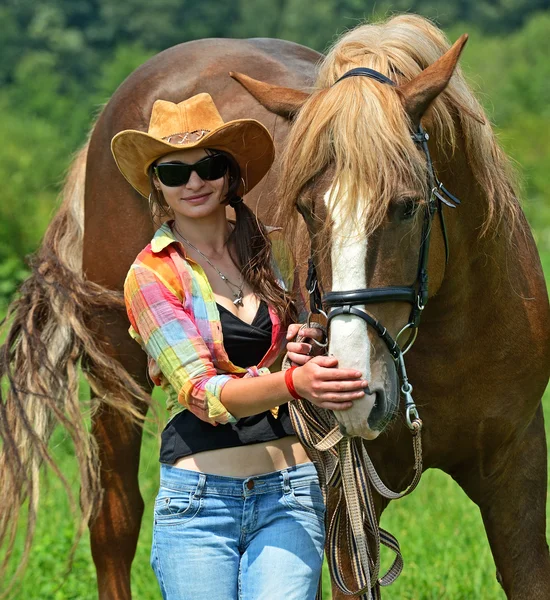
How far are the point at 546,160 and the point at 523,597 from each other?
35.6 m

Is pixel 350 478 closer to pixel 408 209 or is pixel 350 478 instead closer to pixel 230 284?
pixel 230 284

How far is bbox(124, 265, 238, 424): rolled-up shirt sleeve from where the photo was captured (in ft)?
8.87

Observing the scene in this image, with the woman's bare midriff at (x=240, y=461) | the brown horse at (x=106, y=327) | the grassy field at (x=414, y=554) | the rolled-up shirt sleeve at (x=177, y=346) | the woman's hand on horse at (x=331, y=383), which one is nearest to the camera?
the woman's hand on horse at (x=331, y=383)

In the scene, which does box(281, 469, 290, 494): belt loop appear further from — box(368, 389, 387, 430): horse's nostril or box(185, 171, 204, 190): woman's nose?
box(185, 171, 204, 190): woman's nose

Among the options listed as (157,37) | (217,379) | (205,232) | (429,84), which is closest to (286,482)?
(217,379)

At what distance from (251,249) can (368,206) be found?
0.64 meters

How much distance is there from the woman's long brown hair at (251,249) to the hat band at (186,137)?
0.05 meters

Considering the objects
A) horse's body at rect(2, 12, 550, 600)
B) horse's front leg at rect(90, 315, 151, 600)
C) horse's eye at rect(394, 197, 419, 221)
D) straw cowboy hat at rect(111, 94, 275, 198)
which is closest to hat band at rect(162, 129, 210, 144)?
straw cowboy hat at rect(111, 94, 275, 198)

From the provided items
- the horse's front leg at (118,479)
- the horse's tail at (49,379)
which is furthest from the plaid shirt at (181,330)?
the horse's front leg at (118,479)

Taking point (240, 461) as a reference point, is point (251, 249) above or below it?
above

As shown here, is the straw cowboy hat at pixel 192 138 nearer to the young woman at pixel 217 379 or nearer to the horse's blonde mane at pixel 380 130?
the young woman at pixel 217 379

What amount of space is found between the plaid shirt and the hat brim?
0.24 meters

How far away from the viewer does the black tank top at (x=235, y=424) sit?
9.32 ft

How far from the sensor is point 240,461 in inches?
111
